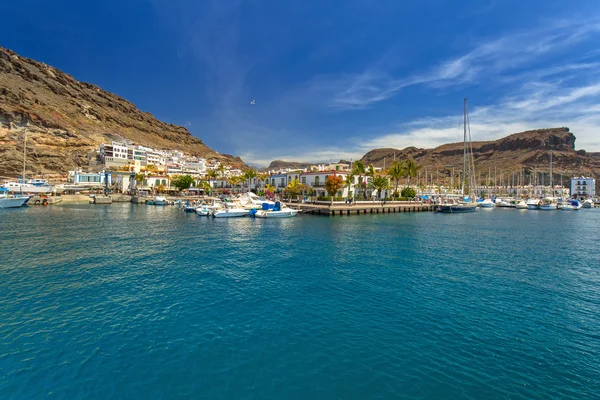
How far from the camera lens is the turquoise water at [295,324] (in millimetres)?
9703

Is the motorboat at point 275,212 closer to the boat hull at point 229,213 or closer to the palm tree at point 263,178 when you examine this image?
the boat hull at point 229,213

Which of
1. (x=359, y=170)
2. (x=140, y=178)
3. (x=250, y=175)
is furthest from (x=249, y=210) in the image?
(x=140, y=178)

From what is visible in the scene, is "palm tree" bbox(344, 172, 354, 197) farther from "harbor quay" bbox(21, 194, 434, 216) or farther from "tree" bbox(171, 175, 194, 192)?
"tree" bbox(171, 175, 194, 192)

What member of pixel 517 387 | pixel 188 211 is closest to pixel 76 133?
pixel 188 211

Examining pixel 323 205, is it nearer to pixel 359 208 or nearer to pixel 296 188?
pixel 359 208

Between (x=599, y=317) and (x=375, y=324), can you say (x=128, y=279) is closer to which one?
(x=375, y=324)

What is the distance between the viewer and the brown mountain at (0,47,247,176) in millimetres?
113000

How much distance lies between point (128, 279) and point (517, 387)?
2203 centimetres

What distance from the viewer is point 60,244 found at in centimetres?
2981

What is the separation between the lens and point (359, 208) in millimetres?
70375

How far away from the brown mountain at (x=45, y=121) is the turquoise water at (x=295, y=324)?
118362 mm

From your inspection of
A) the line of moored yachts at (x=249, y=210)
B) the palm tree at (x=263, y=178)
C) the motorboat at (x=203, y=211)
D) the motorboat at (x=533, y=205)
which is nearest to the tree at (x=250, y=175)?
the palm tree at (x=263, y=178)

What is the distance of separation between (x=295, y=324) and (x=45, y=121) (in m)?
171

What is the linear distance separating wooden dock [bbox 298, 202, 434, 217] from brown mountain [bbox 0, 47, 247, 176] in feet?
369
